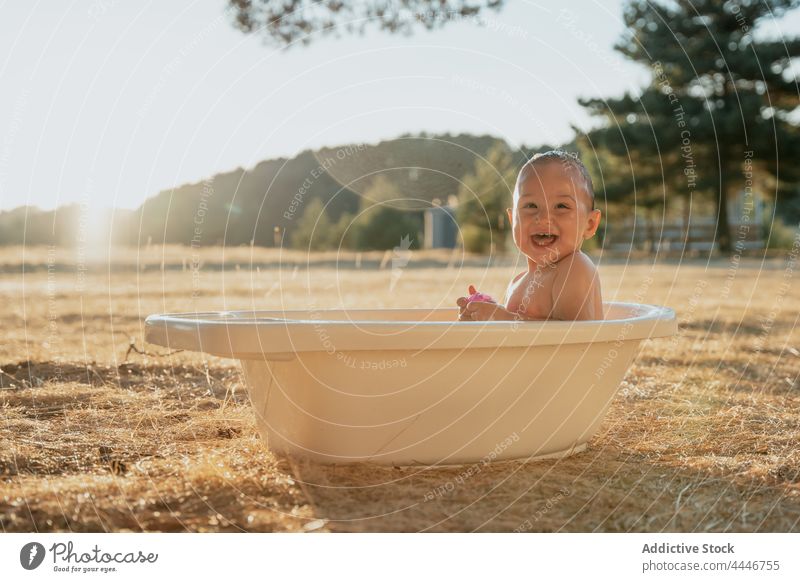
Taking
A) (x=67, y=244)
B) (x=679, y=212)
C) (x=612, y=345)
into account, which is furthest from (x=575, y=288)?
(x=679, y=212)

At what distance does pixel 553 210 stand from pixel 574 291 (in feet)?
0.92

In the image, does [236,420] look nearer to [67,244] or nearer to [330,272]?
[330,272]

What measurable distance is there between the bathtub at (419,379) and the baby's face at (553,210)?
37 cm

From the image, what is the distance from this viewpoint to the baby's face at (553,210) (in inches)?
108

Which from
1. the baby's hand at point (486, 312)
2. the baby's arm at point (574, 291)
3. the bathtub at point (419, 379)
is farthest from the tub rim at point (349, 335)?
the baby's hand at point (486, 312)

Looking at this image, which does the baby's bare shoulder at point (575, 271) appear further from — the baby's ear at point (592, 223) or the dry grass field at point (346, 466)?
the dry grass field at point (346, 466)

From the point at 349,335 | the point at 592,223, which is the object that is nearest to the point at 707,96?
the point at 592,223

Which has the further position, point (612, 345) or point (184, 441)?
point (184, 441)

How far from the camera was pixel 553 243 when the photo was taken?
108 inches

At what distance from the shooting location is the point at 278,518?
2.13 metres
